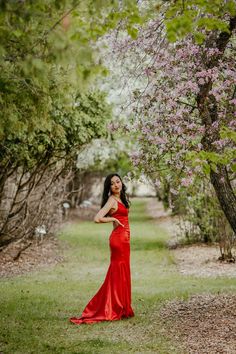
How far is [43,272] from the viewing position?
13.4 m

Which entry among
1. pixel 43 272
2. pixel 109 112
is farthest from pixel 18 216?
pixel 109 112

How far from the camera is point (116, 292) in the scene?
8352 mm

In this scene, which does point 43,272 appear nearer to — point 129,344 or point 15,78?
point 129,344

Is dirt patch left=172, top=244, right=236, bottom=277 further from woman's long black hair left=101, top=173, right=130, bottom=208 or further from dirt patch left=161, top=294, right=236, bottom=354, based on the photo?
woman's long black hair left=101, top=173, right=130, bottom=208

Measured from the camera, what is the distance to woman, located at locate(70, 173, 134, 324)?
8.29 m

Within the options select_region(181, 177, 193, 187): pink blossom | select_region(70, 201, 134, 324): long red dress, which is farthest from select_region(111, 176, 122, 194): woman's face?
select_region(181, 177, 193, 187): pink blossom

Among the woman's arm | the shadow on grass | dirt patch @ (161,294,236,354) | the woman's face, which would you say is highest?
the shadow on grass

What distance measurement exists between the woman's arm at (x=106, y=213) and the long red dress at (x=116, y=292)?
115mm

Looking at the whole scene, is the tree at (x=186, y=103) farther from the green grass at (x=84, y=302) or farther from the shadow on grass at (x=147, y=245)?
the shadow on grass at (x=147, y=245)

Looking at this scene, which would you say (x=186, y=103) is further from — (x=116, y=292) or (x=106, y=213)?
(x=116, y=292)

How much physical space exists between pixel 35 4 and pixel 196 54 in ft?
11.5

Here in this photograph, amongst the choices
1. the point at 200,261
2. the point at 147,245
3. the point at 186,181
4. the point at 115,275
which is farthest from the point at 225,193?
the point at 147,245

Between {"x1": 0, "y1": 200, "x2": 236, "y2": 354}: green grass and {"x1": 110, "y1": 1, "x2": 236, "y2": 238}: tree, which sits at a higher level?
{"x1": 110, "y1": 1, "x2": 236, "y2": 238}: tree

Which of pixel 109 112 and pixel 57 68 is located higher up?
pixel 109 112
